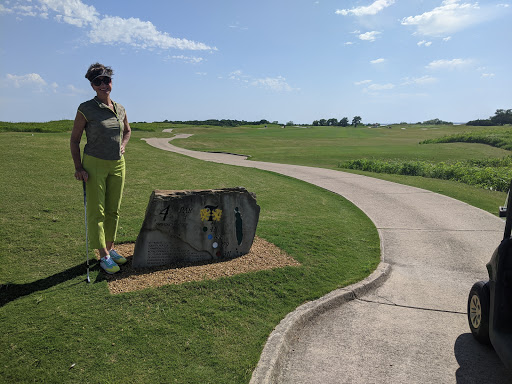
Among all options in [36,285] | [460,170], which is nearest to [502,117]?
[460,170]

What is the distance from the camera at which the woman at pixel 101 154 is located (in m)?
5.07

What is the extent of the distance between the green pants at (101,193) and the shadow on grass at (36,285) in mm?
575

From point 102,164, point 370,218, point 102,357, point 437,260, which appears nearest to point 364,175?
point 370,218

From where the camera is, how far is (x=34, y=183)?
36.2 ft

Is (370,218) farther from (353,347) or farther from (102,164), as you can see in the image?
(102,164)

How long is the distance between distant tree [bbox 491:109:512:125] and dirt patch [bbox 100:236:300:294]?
92.3m

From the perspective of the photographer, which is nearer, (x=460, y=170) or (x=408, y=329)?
(x=408, y=329)

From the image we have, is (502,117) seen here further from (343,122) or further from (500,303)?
(500,303)

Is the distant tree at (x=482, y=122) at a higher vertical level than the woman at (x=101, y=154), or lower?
higher

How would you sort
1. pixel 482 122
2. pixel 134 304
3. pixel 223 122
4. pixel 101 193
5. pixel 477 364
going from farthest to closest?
pixel 223 122 < pixel 482 122 < pixel 101 193 < pixel 134 304 < pixel 477 364

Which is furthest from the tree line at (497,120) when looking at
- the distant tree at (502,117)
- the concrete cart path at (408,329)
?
the concrete cart path at (408,329)

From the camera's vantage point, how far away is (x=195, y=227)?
19.7 feet

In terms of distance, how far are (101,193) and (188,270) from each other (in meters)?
1.74

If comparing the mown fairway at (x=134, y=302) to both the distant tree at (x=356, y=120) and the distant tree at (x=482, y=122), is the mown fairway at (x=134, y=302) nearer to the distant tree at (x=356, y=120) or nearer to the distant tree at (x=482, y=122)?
the distant tree at (x=482, y=122)
